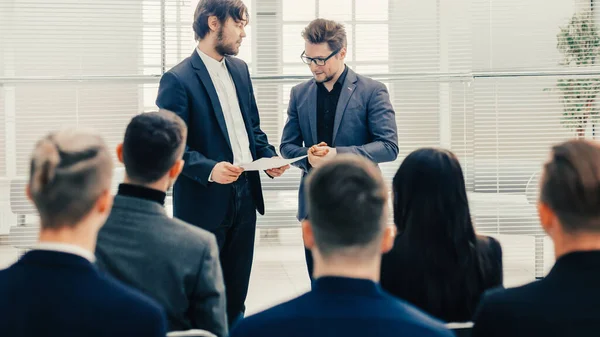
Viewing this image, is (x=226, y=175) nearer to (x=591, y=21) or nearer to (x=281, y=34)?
(x=281, y=34)

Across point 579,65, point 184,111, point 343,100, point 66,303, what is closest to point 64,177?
point 66,303

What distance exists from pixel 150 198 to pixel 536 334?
3.45 ft

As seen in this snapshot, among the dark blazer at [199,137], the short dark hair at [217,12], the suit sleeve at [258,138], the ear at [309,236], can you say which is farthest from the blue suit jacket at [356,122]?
the ear at [309,236]

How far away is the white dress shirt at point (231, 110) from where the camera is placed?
3.36 meters

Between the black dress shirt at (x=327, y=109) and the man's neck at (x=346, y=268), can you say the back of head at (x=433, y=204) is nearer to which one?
the man's neck at (x=346, y=268)

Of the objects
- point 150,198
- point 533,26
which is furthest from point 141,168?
point 533,26

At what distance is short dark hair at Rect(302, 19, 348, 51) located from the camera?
3.48 meters

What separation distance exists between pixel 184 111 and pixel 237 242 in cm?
64

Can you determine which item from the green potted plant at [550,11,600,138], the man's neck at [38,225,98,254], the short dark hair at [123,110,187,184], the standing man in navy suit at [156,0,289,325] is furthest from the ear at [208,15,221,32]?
the green potted plant at [550,11,600,138]

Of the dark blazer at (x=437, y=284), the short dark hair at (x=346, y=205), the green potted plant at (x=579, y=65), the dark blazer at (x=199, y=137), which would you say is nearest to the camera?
A: the short dark hair at (x=346, y=205)

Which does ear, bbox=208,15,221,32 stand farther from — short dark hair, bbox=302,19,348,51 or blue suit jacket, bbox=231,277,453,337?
blue suit jacket, bbox=231,277,453,337

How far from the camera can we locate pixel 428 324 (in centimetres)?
122

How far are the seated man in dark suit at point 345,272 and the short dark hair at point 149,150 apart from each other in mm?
741

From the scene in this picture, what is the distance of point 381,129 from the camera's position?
3.52 m
